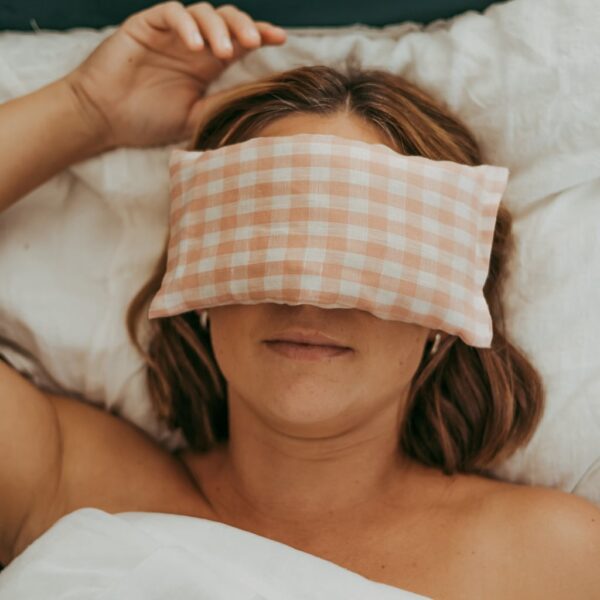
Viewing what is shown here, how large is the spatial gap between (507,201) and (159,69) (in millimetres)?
553

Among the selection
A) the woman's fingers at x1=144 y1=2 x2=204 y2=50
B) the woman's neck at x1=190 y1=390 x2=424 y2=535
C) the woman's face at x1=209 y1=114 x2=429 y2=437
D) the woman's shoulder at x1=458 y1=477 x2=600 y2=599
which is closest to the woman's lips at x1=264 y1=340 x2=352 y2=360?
the woman's face at x1=209 y1=114 x2=429 y2=437

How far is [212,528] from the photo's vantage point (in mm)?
993

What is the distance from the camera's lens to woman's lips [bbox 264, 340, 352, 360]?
3.22 feet

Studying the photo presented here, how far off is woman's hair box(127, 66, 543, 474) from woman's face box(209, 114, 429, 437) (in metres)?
0.06

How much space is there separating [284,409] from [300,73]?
455 mm

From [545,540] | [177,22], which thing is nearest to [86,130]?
[177,22]

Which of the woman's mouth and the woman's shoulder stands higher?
the woman's mouth

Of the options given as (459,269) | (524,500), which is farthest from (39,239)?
(524,500)

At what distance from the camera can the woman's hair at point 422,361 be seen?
107 centimetres

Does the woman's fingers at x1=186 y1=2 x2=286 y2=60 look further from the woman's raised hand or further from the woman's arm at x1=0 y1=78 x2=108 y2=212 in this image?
the woman's arm at x1=0 y1=78 x2=108 y2=212

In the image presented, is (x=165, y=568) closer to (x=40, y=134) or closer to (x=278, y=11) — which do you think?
(x=40, y=134)

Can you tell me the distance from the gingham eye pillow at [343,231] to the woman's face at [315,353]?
0.17 ft

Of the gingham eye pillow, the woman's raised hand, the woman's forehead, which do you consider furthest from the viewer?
the woman's raised hand

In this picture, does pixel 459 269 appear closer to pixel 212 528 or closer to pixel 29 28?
pixel 212 528
